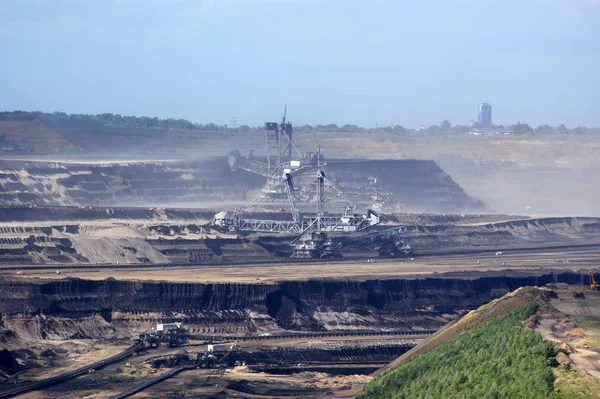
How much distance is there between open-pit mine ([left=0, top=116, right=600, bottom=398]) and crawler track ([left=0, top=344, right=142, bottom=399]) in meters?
0.18

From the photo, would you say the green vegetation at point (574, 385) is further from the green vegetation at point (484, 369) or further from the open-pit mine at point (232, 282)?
the open-pit mine at point (232, 282)

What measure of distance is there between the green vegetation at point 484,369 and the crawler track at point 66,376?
16.4 m

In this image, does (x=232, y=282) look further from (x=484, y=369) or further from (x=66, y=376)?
(x=484, y=369)

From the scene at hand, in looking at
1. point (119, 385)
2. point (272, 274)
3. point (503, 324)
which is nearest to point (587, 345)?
point (503, 324)

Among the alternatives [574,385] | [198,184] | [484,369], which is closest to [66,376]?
[484,369]

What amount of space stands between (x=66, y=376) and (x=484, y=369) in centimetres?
2738

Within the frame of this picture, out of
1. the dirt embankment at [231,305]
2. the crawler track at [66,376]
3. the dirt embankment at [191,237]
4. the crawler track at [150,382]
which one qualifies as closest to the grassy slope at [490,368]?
the crawler track at [150,382]

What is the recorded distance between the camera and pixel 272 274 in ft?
298

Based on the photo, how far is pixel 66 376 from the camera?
5975 centimetres

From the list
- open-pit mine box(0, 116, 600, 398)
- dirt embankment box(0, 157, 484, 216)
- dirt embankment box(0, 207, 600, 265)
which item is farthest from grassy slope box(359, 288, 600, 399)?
dirt embankment box(0, 157, 484, 216)

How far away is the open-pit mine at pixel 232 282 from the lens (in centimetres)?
6269

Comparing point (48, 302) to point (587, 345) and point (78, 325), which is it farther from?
point (587, 345)

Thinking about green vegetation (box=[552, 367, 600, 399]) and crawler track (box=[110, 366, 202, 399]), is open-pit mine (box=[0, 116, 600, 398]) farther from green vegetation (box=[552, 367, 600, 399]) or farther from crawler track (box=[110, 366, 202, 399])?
green vegetation (box=[552, 367, 600, 399])

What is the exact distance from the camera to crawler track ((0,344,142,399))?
54938mm
